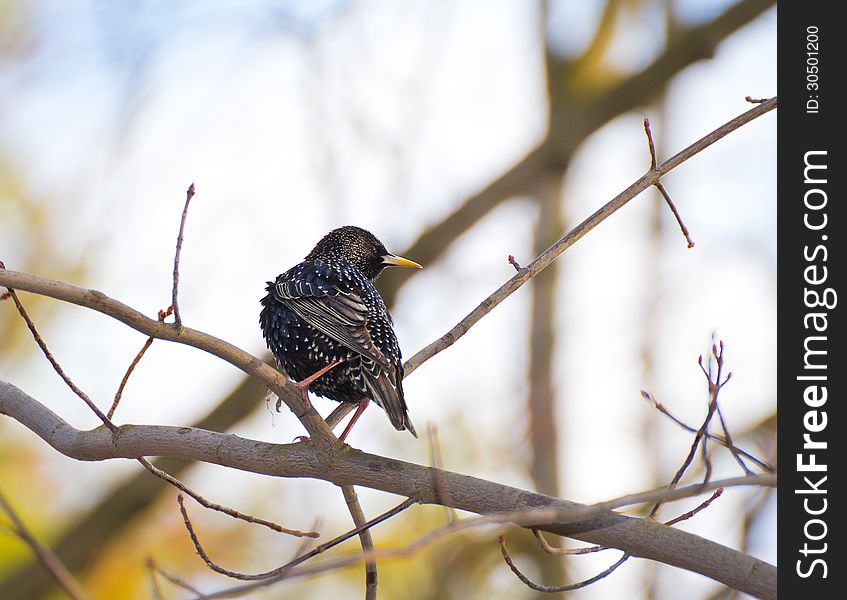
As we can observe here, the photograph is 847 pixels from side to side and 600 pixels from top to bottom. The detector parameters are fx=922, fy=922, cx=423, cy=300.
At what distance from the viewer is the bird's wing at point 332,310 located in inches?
171

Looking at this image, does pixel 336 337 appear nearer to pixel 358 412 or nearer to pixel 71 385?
pixel 358 412

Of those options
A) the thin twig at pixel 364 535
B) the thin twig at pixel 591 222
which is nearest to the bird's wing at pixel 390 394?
the thin twig at pixel 591 222

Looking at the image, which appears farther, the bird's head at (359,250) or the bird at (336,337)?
the bird's head at (359,250)

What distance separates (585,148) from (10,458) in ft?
26.8

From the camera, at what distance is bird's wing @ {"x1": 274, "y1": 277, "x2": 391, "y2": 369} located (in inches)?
171

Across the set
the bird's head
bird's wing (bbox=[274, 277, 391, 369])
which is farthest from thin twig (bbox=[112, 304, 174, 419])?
the bird's head

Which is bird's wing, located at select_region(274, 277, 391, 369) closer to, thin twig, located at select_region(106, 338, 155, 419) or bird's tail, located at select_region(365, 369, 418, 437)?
bird's tail, located at select_region(365, 369, 418, 437)

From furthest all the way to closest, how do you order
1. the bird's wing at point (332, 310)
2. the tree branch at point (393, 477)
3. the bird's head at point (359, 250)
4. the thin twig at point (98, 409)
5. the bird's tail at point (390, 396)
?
1. the bird's head at point (359, 250)
2. the bird's wing at point (332, 310)
3. the bird's tail at point (390, 396)
4. the thin twig at point (98, 409)
5. the tree branch at point (393, 477)

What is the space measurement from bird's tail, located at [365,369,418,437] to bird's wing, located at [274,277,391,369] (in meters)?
0.07

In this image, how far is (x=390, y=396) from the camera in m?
4.20

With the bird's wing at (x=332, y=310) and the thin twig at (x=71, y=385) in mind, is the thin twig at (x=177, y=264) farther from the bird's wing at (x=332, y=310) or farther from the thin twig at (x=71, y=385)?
the bird's wing at (x=332, y=310)

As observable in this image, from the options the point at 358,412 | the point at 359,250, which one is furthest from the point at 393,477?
the point at 359,250
